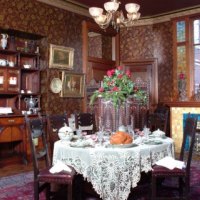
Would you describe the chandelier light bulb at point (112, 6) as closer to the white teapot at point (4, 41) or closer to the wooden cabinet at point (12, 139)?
the white teapot at point (4, 41)

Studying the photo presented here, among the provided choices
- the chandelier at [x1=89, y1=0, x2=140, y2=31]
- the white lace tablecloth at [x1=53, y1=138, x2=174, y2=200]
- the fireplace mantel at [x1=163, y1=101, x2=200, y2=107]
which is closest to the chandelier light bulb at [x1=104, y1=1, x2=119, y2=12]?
the chandelier at [x1=89, y1=0, x2=140, y2=31]

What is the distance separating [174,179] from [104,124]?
1.54 meters

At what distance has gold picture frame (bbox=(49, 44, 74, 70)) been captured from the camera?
6945mm

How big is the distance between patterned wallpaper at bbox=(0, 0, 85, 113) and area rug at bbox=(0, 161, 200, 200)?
234 cm

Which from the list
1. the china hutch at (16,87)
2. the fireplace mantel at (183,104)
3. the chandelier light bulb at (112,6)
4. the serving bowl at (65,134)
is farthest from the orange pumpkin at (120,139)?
the fireplace mantel at (183,104)

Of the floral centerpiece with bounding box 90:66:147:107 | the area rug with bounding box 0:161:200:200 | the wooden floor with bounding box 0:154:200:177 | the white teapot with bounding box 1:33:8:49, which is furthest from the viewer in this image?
the white teapot with bounding box 1:33:8:49

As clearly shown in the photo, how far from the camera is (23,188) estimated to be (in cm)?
420

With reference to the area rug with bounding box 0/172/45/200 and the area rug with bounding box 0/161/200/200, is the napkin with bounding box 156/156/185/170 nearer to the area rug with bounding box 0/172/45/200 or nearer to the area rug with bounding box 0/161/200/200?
the area rug with bounding box 0/161/200/200

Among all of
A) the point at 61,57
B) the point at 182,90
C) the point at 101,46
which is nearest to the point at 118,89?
the point at 61,57

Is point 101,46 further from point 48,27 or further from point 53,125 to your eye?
point 53,125

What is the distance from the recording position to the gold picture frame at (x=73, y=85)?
23.6 feet

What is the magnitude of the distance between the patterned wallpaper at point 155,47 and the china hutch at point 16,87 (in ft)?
9.56

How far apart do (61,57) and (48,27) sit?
0.72 meters

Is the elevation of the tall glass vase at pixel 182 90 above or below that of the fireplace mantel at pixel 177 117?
above
